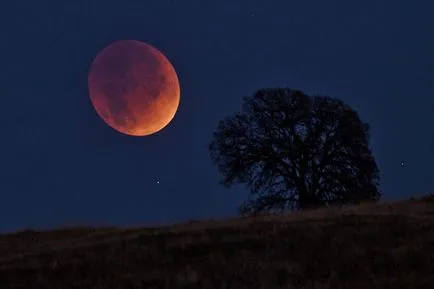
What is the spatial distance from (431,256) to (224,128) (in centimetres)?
3215

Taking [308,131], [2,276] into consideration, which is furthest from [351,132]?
[2,276]

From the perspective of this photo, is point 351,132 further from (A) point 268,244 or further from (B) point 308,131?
(A) point 268,244

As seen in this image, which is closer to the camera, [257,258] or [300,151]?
[257,258]

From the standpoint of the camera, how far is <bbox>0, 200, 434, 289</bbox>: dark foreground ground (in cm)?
1569

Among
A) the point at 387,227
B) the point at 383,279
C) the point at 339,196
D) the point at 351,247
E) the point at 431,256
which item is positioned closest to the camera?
the point at 383,279

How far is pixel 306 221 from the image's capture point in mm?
22938

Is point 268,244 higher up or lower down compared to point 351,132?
lower down

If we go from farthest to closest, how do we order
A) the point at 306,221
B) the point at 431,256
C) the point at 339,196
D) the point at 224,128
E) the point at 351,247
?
the point at 224,128
the point at 339,196
the point at 306,221
the point at 351,247
the point at 431,256

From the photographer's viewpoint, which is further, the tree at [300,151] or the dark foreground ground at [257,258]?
the tree at [300,151]

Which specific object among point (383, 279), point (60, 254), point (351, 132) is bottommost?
point (383, 279)

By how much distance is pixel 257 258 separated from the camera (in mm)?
17672

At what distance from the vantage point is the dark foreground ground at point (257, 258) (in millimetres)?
15688

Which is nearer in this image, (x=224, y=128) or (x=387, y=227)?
(x=387, y=227)

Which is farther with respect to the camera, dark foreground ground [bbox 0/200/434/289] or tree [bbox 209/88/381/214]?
tree [bbox 209/88/381/214]
